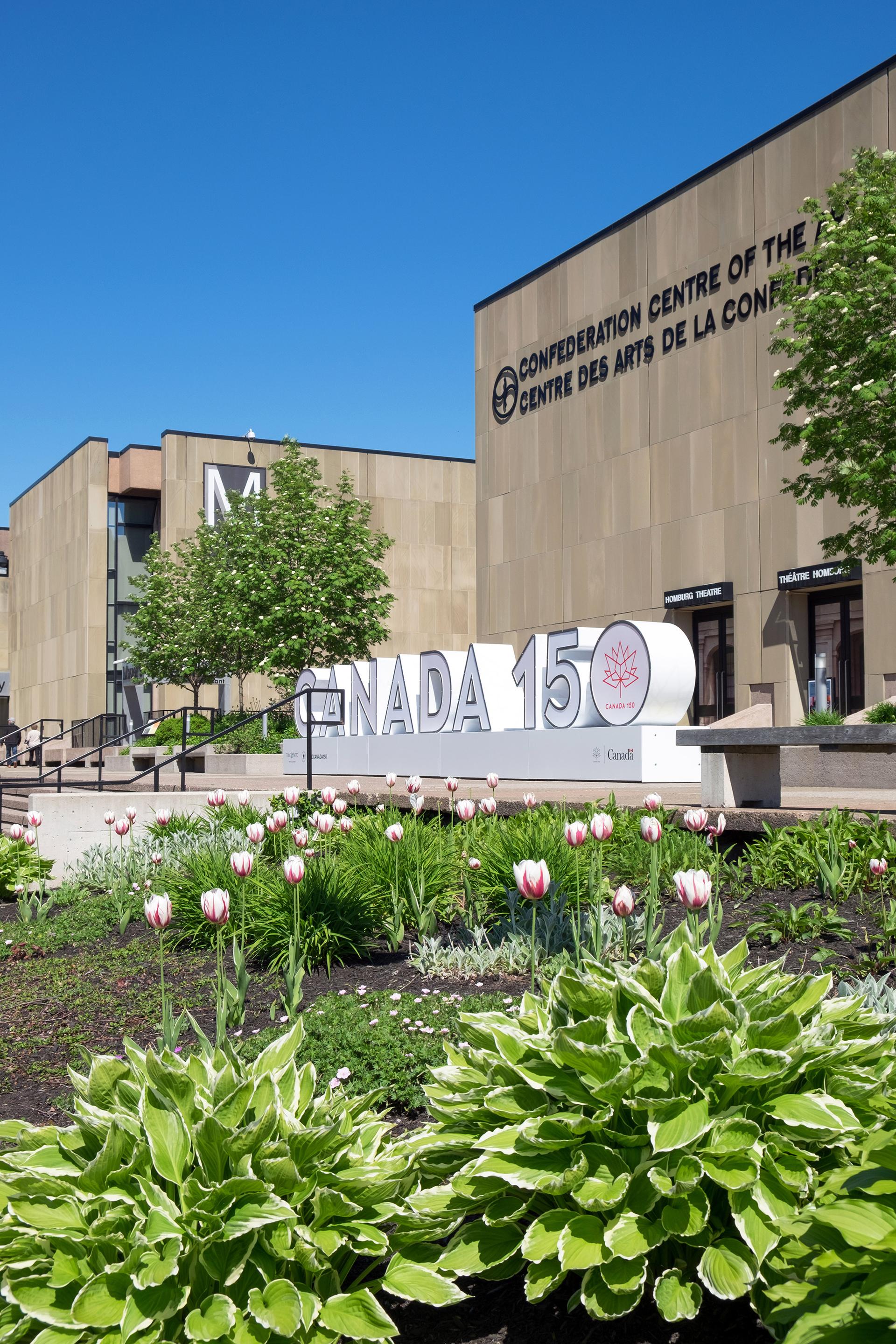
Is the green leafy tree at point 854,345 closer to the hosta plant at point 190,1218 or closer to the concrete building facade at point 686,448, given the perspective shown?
the concrete building facade at point 686,448

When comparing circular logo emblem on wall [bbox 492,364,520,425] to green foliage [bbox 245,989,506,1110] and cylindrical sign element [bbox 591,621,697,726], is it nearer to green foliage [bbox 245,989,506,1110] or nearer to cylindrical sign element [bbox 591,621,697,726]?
cylindrical sign element [bbox 591,621,697,726]

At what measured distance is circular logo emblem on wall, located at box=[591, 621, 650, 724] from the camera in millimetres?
13406

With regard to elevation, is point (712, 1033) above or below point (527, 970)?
above

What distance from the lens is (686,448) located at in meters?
27.0

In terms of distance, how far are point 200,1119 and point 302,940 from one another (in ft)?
11.8

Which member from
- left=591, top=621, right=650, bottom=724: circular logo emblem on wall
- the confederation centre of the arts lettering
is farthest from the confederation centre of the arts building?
left=591, top=621, right=650, bottom=724: circular logo emblem on wall

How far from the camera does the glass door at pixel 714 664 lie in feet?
87.8

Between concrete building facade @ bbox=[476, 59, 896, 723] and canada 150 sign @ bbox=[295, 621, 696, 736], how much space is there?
959 cm

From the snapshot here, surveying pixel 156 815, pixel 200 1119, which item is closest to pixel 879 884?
pixel 200 1119

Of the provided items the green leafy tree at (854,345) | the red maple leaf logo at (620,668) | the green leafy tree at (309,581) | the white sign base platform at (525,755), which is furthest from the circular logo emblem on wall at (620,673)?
the green leafy tree at (309,581)

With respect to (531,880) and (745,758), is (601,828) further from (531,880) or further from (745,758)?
(745,758)

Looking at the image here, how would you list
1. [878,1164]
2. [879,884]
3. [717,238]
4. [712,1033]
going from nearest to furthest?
1. [878,1164]
2. [712,1033]
3. [879,884]
4. [717,238]

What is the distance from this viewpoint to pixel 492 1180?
286cm

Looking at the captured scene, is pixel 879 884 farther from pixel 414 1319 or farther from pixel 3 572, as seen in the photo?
pixel 3 572
